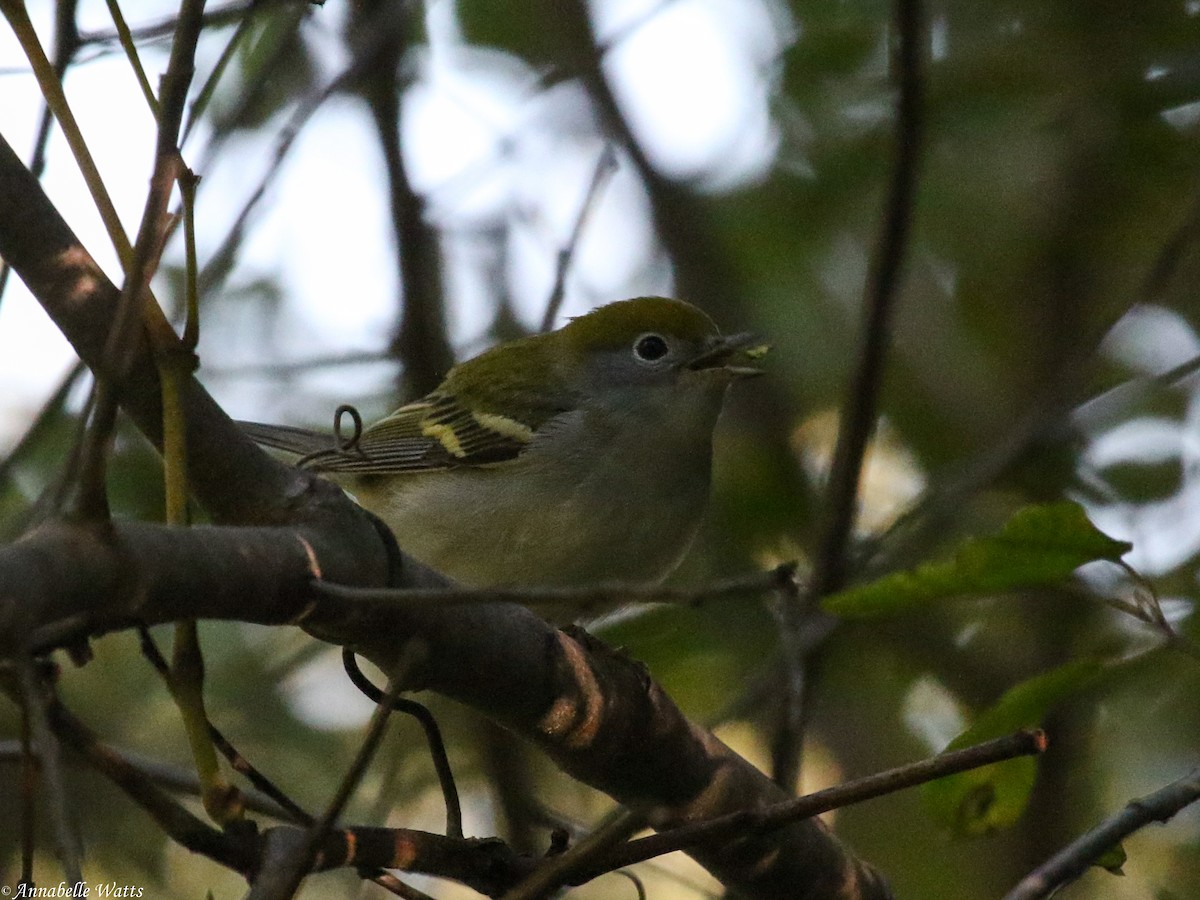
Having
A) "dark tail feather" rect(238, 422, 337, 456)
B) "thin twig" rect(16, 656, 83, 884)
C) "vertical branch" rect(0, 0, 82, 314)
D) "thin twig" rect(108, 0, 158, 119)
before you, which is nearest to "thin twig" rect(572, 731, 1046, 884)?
"thin twig" rect(16, 656, 83, 884)

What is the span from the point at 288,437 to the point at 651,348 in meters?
1.17

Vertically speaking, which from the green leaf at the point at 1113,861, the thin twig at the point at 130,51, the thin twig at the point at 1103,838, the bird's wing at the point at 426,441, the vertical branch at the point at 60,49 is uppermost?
the bird's wing at the point at 426,441

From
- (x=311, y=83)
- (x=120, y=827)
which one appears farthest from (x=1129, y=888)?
(x=311, y=83)

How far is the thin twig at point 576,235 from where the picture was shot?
416 cm

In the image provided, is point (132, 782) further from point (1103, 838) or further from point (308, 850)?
point (1103, 838)

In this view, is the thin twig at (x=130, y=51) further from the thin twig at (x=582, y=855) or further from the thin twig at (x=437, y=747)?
the thin twig at (x=582, y=855)

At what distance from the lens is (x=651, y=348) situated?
4.50m

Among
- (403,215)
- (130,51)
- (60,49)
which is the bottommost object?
(130,51)

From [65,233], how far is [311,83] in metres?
3.69

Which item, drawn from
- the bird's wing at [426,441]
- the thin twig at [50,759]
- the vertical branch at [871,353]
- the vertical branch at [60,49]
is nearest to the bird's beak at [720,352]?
the vertical branch at [871,353]

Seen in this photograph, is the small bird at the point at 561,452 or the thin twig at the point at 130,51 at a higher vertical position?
the small bird at the point at 561,452

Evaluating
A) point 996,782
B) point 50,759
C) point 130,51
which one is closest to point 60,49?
point 130,51

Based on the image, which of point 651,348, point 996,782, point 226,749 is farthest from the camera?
point 651,348

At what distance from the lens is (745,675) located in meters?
4.98
